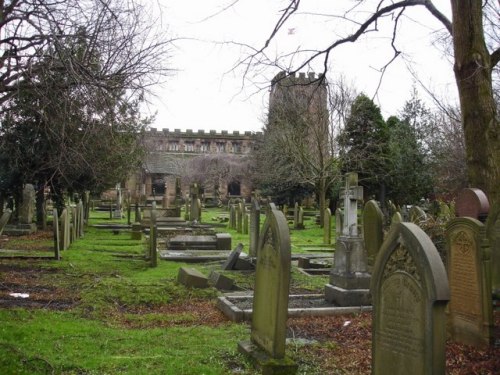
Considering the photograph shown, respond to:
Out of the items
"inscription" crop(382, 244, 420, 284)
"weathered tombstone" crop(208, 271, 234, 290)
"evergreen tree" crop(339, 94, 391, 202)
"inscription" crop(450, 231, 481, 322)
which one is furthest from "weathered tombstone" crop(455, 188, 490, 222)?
"evergreen tree" crop(339, 94, 391, 202)

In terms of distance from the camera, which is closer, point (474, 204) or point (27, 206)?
point (474, 204)

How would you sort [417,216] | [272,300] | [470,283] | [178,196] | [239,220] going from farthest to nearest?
[178,196] < [239,220] < [417,216] < [470,283] < [272,300]

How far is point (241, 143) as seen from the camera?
231ft

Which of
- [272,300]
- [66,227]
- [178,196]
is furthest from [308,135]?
[272,300]

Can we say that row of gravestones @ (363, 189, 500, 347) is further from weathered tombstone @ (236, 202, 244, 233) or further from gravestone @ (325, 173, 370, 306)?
weathered tombstone @ (236, 202, 244, 233)

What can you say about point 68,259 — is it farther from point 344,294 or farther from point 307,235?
point 307,235

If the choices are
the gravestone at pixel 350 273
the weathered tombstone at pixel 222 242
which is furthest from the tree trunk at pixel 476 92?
the weathered tombstone at pixel 222 242

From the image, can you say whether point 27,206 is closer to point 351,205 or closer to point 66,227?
point 66,227

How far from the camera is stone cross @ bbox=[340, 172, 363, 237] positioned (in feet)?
33.1

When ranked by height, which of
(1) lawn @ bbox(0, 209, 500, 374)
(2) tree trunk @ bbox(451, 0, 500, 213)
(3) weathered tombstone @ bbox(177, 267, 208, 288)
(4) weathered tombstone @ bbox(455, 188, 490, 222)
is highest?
(2) tree trunk @ bbox(451, 0, 500, 213)

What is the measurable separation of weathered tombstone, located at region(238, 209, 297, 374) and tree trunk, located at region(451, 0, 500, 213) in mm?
4173

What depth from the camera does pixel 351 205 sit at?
10844 mm

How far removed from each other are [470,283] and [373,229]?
5134 millimetres

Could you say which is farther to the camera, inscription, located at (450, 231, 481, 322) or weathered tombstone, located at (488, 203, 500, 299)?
weathered tombstone, located at (488, 203, 500, 299)
